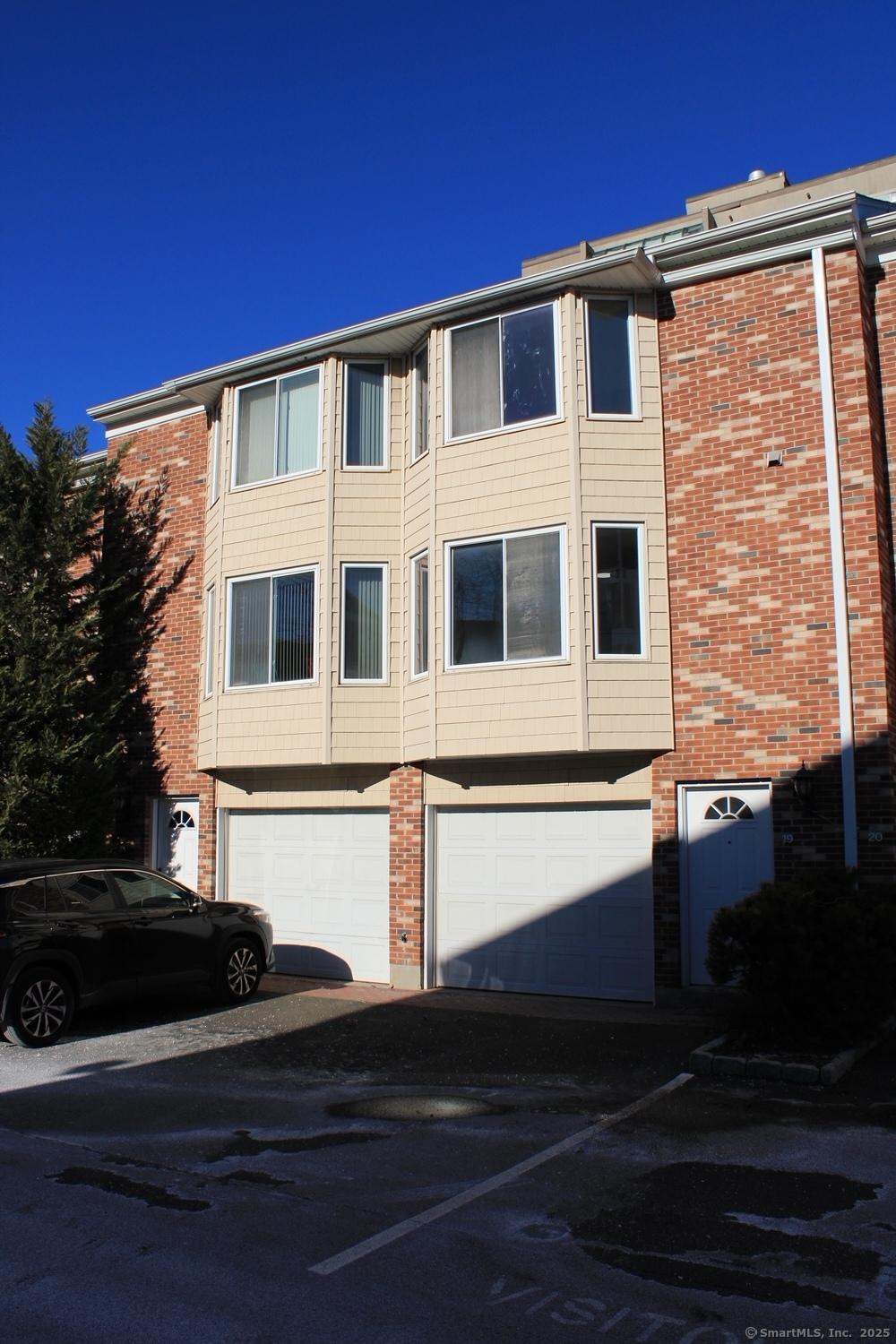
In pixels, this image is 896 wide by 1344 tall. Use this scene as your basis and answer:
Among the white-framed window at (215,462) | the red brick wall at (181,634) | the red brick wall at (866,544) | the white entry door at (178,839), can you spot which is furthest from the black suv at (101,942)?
the red brick wall at (866,544)

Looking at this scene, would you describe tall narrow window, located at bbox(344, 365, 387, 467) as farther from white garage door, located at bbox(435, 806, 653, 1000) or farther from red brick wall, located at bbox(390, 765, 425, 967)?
white garage door, located at bbox(435, 806, 653, 1000)

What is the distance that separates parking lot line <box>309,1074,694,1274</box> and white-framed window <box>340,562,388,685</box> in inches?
277

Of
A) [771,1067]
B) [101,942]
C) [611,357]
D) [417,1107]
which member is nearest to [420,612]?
[611,357]

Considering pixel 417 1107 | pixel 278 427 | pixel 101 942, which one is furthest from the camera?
pixel 278 427

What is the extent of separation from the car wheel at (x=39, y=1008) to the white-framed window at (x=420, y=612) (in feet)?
18.0

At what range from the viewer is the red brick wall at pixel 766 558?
11.2 meters

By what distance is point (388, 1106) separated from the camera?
8062mm

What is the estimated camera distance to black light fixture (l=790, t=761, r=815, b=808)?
11.0 m

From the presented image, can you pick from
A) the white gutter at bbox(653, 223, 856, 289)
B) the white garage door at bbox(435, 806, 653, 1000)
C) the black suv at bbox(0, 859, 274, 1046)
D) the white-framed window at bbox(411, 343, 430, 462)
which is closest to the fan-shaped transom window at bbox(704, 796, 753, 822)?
the white garage door at bbox(435, 806, 653, 1000)

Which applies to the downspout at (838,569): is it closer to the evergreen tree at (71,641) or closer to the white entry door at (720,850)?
the white entry door at (720,850)

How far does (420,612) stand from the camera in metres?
13.9

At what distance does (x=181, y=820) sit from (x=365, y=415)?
6.40 metres

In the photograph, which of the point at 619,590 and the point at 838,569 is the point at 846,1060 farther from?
the point at 619,590

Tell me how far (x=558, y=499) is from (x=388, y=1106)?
6998mm
